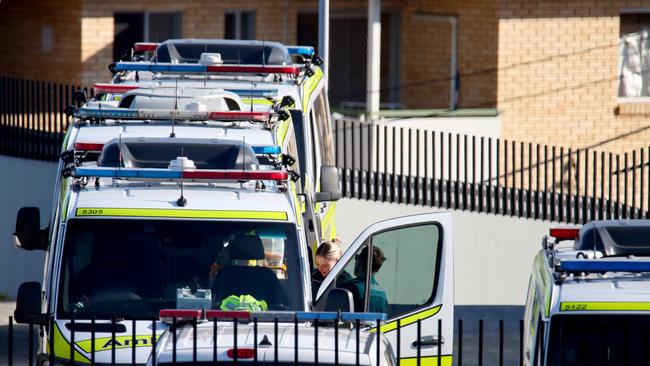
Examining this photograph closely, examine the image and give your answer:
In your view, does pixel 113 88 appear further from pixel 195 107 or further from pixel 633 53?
pixel 633 53

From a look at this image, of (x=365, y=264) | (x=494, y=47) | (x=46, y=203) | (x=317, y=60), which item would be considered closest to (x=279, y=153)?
(x=365, y=264)

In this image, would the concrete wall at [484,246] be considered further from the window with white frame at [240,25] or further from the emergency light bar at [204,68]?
the window with white frame at [240,25]

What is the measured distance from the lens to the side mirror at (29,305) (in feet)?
26.2

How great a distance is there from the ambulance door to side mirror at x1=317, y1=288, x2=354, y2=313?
1.64ft

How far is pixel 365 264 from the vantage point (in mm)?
9109

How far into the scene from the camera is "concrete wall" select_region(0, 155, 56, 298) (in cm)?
1570

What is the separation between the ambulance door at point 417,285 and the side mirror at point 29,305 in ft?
6.01

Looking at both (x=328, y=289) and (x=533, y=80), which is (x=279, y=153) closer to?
(x=328, y=289)

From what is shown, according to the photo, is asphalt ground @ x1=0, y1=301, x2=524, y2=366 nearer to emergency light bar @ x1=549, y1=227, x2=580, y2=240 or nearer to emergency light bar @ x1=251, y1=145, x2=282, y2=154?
emergency light bar @ x1=549, y1=227, x2=580, y2=240

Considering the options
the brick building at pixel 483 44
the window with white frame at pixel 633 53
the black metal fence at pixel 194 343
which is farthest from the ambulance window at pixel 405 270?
the window with white frame at pixel 633 53

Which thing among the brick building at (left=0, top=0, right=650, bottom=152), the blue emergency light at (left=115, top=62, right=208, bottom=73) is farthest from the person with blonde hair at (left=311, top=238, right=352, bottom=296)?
the brick building at (left=0, top=0, right=650, bottom=152)

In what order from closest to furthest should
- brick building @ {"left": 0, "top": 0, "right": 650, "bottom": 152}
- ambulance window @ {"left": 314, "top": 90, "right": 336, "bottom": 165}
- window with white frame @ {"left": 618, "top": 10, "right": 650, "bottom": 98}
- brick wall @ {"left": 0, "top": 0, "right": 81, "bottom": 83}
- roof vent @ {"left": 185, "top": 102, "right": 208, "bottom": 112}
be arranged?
roof vent @ {"left": 185, "top": 102, "right": 208, "bottom": 112} → ambulance window @ {"left": 314, "top": 90, "right": 336, "bottom": 165} → brick wall @ {"left": 0, "top": 0, "right": 81, "bottom": 83} → brick building @ {"left": 0, "top": 0, "right": 650, "bottom": 152} → window with white frame @ {"left": 618, "top": 10, "right": 650, "bottom": 98}

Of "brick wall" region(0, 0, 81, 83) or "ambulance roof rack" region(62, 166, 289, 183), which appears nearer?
"ambulance roof rack" region(62, 166, 289, 183)

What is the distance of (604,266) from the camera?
797 centimetres
